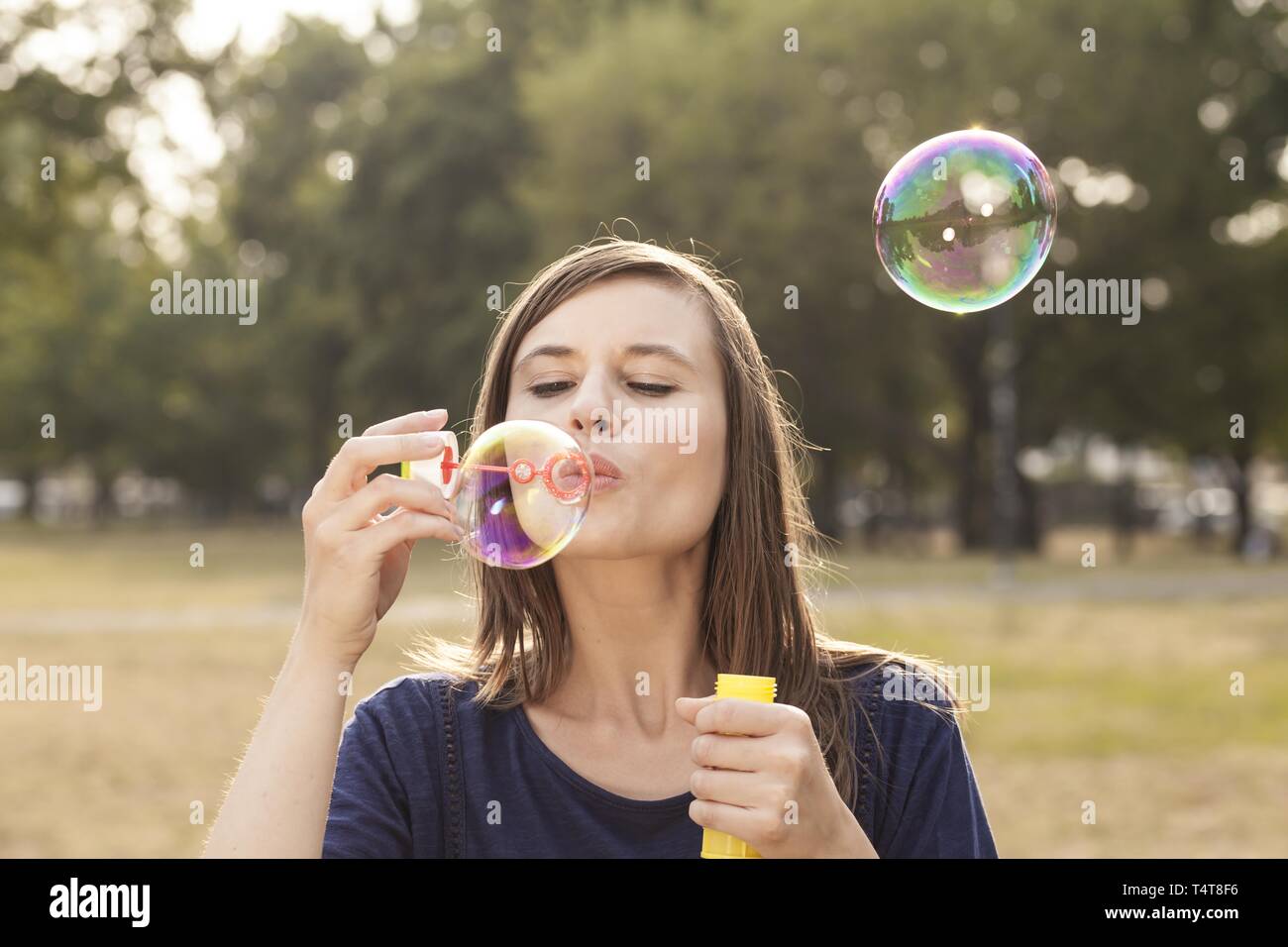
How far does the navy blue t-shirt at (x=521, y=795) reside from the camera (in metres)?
2.76

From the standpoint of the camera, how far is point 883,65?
103 ft

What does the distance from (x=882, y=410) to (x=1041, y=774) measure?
87.8 feet

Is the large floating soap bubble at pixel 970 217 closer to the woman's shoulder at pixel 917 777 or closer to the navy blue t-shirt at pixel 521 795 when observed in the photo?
the woman's shoulder at pixel 917 777

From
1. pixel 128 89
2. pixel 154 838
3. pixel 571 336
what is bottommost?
pixel 154 838

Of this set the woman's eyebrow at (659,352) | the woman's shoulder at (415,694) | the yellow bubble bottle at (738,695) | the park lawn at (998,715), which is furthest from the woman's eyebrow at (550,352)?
the park lawn at (998,715)

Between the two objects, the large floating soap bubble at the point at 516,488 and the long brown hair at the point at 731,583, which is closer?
the large floating soap bubble at the point at 516,488

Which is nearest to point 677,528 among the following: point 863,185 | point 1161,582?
point 1161,582

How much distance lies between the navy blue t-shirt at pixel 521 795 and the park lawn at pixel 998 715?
1856 mm

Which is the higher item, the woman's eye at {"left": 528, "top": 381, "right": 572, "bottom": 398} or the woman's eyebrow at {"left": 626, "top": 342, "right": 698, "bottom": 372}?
the woman's eyebrow at {"left": 626, "top": 342, "right": 698, "bottom": 372}

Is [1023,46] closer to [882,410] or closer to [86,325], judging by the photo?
[882,410]

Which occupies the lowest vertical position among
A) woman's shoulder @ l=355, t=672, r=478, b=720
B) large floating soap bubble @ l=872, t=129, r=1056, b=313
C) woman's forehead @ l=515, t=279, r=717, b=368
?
woman's shoulder @ l=355, t=672, r=478, b=720

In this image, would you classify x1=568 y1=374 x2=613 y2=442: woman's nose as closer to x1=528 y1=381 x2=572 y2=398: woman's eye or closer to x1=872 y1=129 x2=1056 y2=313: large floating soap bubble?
x1=528 y1=381 x2=572 y2=398: woman's eye

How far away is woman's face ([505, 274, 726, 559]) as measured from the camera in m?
2.88

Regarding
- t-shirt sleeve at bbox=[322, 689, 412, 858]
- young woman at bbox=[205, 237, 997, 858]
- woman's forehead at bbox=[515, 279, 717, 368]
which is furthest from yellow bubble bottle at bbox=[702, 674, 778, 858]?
woman's forehead at bbox=[515, 279, 717, 368]
